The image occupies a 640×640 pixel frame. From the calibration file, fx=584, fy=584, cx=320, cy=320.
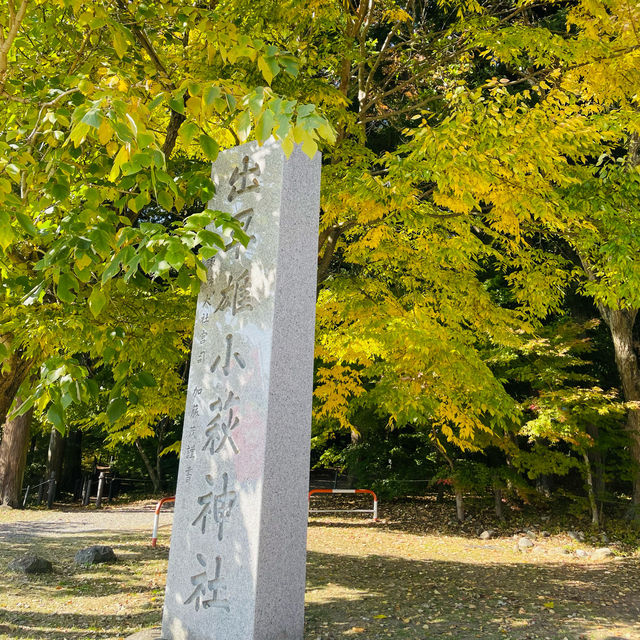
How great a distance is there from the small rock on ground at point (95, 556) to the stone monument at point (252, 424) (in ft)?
15.2

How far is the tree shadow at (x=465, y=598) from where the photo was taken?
530 centimetres

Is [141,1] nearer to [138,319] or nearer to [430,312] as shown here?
→ [138,319]

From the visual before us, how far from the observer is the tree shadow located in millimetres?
5297

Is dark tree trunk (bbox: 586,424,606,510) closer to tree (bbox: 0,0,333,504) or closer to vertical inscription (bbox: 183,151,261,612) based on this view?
tree (bbox: 0,0,333,504)

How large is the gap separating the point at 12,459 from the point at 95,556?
24.7 feet

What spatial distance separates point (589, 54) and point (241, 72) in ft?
14.7

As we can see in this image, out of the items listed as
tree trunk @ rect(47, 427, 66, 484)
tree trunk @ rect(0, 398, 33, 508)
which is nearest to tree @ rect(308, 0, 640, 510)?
tree trunk @ rect(0, 398, 33, 508)

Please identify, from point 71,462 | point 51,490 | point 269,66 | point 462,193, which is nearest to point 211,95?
point 269,66

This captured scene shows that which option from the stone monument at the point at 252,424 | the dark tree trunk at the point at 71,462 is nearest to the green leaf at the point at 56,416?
the stone monument at the point at 252,424

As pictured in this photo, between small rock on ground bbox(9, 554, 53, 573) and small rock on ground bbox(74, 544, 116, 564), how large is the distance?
1.98 ft

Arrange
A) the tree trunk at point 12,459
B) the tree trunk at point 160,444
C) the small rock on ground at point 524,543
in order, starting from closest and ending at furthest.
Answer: the small rock on ground at point 524,543, the tree trunk at point 12,459, the tree trunk at point 160,444

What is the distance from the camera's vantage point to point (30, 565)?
7.03 meters

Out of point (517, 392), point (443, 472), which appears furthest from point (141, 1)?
point (517, 392)

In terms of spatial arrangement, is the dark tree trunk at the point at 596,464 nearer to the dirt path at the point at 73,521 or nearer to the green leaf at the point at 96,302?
the dirt path at the point at 73,521
